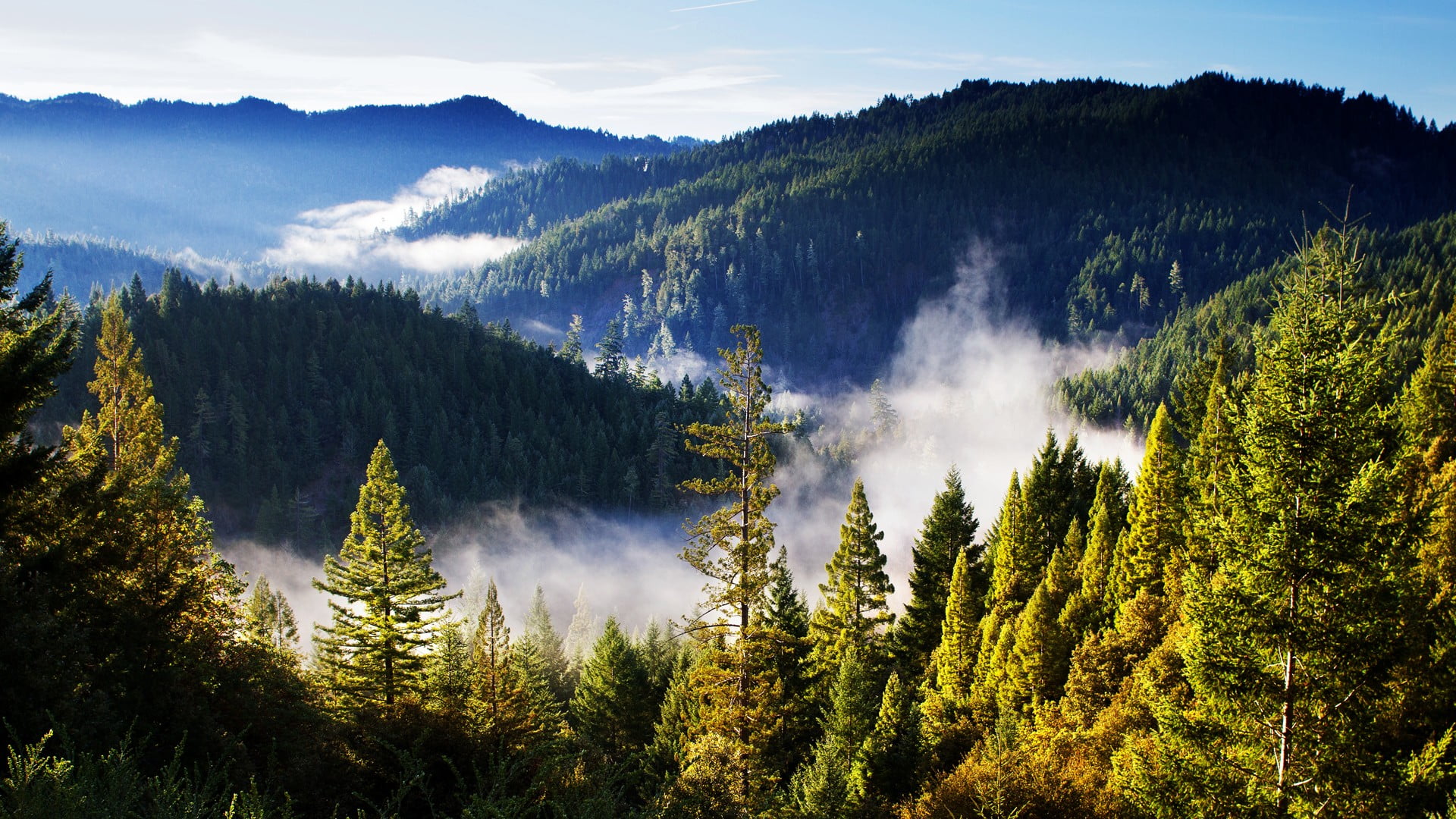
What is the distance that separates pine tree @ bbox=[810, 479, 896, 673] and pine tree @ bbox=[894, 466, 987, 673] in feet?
13.2

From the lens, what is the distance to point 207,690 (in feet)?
77.4

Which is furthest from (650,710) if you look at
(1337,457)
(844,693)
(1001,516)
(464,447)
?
(464,447)

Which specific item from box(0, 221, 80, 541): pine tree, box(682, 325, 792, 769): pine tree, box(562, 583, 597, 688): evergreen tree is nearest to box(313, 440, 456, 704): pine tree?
box(0, 221, 80, 541): pine tree

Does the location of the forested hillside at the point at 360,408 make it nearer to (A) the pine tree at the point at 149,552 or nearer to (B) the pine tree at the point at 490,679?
(A) the pine tree at the point at 149,552

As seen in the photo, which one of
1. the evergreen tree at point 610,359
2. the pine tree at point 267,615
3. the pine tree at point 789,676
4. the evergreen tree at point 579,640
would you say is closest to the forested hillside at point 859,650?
the pine tree at point 789,676

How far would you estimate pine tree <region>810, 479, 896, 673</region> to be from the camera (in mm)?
42000

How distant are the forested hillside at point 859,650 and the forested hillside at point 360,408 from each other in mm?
81628

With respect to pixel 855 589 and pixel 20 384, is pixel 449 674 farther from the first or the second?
Answer: pixel 855 589

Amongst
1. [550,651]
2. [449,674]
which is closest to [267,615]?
[550,651]

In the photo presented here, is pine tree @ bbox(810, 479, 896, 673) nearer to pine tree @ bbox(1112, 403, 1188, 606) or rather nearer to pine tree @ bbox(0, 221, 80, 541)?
pine tree @ bbox(1112, 403, 1188, 606)

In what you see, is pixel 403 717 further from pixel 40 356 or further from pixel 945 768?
pixel 945 768

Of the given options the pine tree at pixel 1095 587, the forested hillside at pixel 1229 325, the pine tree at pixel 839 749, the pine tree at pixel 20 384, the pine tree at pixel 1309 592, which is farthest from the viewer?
the forested hillside at pixel 1229 325

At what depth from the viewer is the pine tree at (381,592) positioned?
30547 millimetres

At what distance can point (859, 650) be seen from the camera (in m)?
40.9
